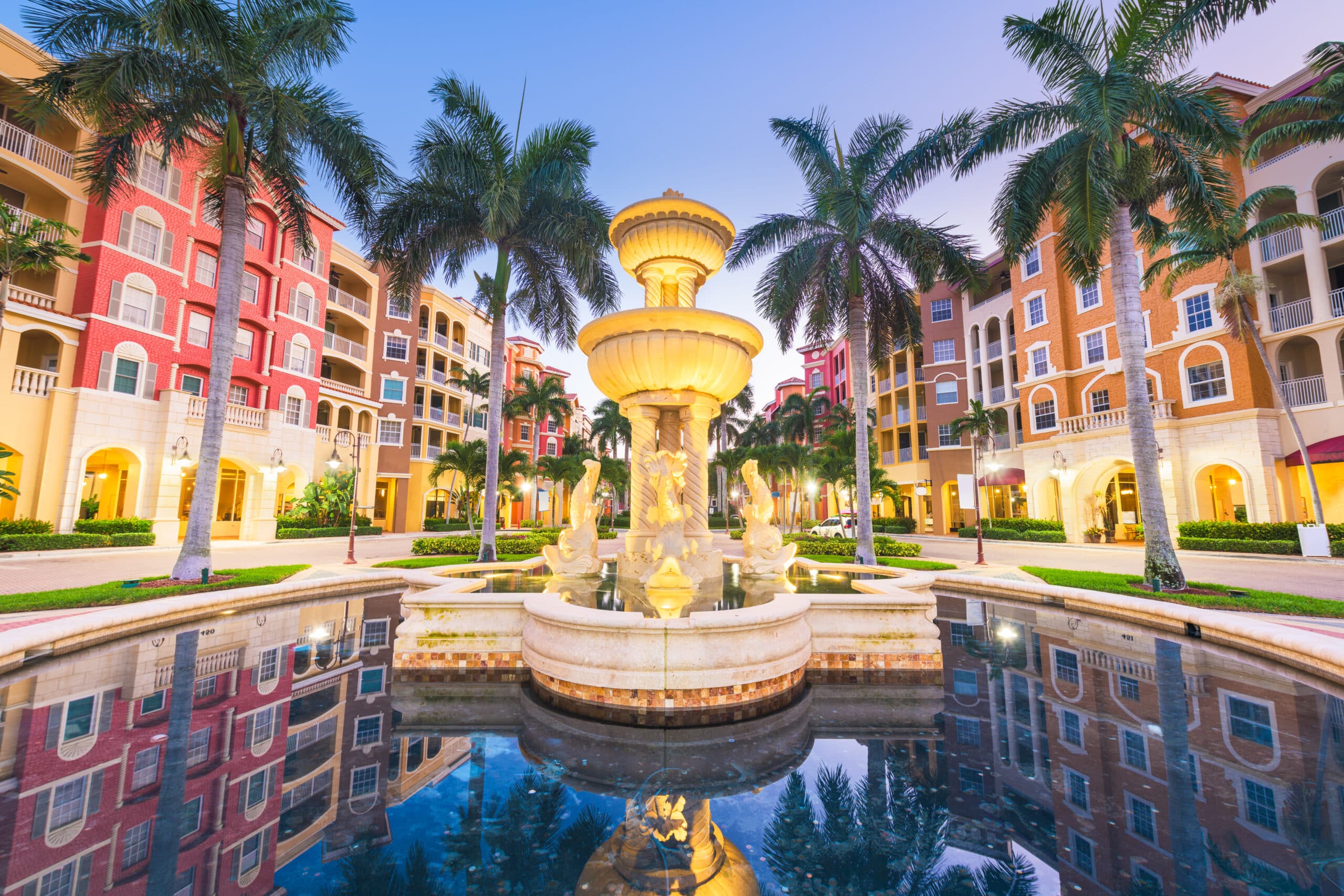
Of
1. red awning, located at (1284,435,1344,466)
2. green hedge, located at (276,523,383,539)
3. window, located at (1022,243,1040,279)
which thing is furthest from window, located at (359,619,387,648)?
window, located at (1022,243,1040,279)

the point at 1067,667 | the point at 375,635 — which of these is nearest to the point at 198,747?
the point at 375,635

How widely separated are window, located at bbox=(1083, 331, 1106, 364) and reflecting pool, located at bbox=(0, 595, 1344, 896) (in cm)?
2558

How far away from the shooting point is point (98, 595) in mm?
8633

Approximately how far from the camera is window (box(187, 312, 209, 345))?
2214 cm

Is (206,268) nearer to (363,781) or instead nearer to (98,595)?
(98,595)

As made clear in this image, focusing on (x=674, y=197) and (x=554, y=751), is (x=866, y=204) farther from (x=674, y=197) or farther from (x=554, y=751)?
(x=554, y=751)

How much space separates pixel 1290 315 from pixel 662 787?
97.0 feet

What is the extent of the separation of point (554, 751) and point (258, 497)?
27.0m

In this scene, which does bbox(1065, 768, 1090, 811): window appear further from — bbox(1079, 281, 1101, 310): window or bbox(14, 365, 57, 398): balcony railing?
bbox(1079, 281, 1101, 310): window

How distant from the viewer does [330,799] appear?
135 inches

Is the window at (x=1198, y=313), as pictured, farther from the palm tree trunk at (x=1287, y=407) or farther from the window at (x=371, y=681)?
the window at (x=371, y=681)

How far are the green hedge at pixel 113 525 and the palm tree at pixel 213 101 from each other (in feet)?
39.3

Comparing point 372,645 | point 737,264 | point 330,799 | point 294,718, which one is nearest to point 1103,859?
point 330,799

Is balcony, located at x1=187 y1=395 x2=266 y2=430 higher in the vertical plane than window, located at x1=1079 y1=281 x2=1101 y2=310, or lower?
lower
